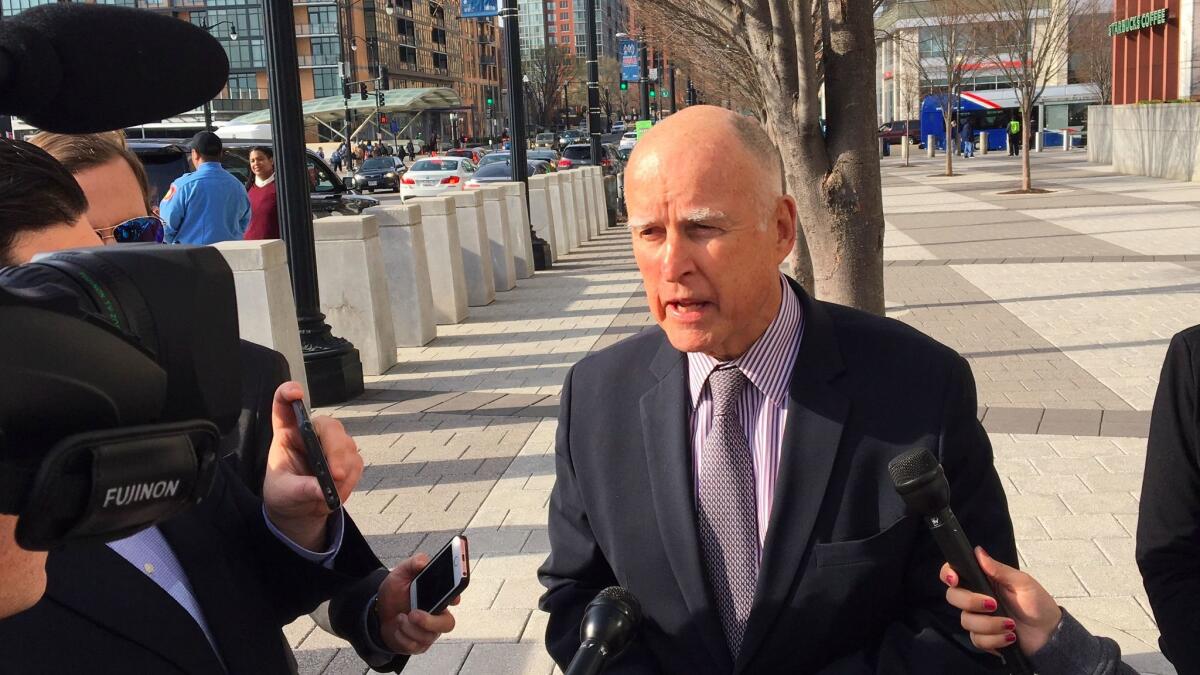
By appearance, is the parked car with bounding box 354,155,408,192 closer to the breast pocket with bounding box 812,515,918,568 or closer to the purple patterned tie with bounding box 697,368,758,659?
the purple patterned tie with bounding box 697,368,758,659

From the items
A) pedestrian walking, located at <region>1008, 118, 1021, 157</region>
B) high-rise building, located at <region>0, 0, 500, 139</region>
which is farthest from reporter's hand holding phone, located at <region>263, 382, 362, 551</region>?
high-rise building, located at <region>0, 0, 500, 139</region>

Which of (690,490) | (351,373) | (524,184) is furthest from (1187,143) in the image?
(690,490)

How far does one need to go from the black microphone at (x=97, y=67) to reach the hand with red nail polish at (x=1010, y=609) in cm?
128

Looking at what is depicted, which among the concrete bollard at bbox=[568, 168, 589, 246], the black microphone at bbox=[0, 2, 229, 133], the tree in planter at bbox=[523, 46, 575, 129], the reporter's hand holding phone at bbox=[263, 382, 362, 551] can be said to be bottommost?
the concrete bollard at bbox=[568, 168, 589, 246]

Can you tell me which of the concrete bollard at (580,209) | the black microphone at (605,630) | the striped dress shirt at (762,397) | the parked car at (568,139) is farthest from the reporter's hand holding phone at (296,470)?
the parked car at (568,139)

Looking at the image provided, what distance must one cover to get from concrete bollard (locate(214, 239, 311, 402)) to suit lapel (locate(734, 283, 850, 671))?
5.64m

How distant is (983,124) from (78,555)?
58620mm

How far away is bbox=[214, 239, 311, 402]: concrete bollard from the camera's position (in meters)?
7.49

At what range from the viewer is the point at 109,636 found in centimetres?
182

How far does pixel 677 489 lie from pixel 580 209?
19376 mm

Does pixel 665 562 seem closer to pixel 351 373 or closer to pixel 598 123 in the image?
pixel 351 373

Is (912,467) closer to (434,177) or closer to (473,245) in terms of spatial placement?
(473,245)

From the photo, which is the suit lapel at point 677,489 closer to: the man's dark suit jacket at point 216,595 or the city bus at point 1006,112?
the man's dark suit jacket at point 216,595

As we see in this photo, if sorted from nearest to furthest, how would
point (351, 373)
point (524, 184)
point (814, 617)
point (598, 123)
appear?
point (814, 617), point (351, 373), point (524, 184), point (598, 123)
